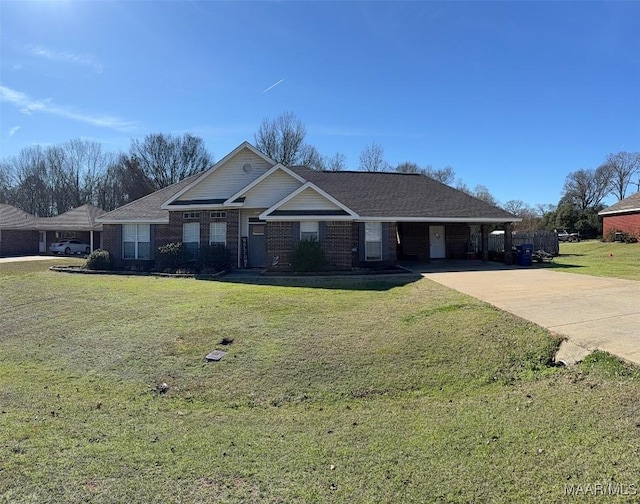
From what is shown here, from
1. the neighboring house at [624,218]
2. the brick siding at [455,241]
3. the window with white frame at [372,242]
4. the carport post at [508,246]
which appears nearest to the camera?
the window with white frame at [372,242]

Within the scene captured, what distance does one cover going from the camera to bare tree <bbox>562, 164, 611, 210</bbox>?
68188 millimetres

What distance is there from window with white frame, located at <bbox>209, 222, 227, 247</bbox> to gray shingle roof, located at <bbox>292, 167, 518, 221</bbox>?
5.45 meters

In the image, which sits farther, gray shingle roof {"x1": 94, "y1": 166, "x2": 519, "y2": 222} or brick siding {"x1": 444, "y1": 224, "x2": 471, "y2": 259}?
brick siding {"x1": 444, "y1": 224, "x2": 471, "y2": 259}

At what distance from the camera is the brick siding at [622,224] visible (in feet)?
107

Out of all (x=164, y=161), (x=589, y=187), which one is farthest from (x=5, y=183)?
(x=589, y=187)

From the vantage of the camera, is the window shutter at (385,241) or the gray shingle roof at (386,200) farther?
the gray shingle roof at (386,200)

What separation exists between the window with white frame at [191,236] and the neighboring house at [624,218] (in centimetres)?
3240

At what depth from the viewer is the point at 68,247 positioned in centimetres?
3381

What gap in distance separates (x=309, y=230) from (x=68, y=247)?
85.3 ft

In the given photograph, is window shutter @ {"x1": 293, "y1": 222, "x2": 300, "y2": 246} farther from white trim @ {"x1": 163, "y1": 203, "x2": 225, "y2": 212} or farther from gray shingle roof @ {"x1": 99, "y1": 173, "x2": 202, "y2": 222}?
gray shingle roof @ {"x1": 99, "y1": 173, "x2": 202, "y2": 222}

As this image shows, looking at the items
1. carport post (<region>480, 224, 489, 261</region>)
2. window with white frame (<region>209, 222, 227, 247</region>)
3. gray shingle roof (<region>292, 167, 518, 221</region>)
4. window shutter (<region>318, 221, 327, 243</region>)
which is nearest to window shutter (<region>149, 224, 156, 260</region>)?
window with white frame (<region>209, 222, 227, 247</region>)

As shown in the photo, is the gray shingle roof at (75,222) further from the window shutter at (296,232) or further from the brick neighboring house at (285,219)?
the window shutter at (296,232)

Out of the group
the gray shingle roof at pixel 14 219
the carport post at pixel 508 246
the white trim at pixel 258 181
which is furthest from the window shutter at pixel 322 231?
the gray shingle roof at pixel 14 219

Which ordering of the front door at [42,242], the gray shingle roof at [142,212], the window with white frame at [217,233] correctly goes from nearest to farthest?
the window with white frame at [217,233]
the gray shingle roof at [142,212]
the front door at [42,242]
